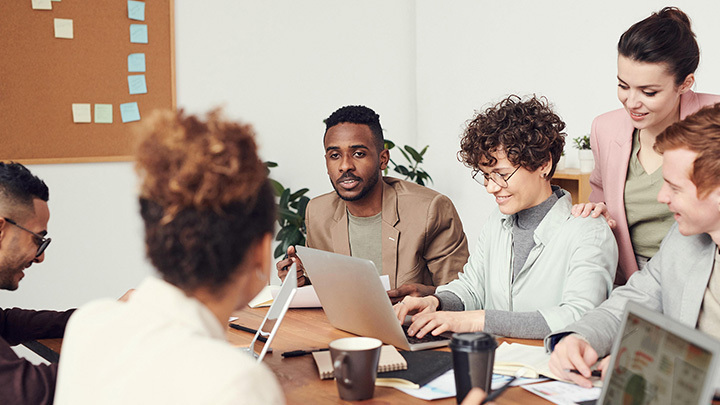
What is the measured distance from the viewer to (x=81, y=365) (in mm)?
873

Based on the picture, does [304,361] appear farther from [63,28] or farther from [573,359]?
[63,28]

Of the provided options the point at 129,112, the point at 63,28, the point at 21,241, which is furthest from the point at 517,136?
the point at 63,28

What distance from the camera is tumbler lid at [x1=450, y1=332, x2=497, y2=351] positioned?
116cm

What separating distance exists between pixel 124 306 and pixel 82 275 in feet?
9.81

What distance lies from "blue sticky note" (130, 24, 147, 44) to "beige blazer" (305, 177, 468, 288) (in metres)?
1.82

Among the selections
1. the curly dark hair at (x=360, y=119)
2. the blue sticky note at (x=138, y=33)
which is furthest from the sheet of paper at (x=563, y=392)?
the blue sticky note at (x=138, y=33)

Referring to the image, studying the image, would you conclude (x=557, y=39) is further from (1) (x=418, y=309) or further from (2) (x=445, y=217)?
(1) (x=418, y=309)

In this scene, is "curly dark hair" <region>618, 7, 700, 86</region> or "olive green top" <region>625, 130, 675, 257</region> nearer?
"curly dark hair" <region>618, 7, 700, 86</region>

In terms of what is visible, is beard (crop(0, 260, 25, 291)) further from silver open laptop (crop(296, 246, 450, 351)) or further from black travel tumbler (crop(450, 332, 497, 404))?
black travel tumbler (crop(450, 332, 497, 404))

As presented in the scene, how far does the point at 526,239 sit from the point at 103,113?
2.55m

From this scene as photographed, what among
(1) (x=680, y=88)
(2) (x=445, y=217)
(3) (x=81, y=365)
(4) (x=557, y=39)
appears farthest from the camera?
(4) (x=557, y=39)

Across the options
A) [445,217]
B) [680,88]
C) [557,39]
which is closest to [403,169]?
[557,39]

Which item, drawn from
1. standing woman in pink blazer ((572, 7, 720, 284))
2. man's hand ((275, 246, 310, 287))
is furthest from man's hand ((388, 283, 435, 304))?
standing woman in pink blazer ((572, 7, 720, 284))

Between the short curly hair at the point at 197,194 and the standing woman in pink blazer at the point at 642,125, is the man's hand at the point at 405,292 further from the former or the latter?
the short curly hair at the point at 197,194
